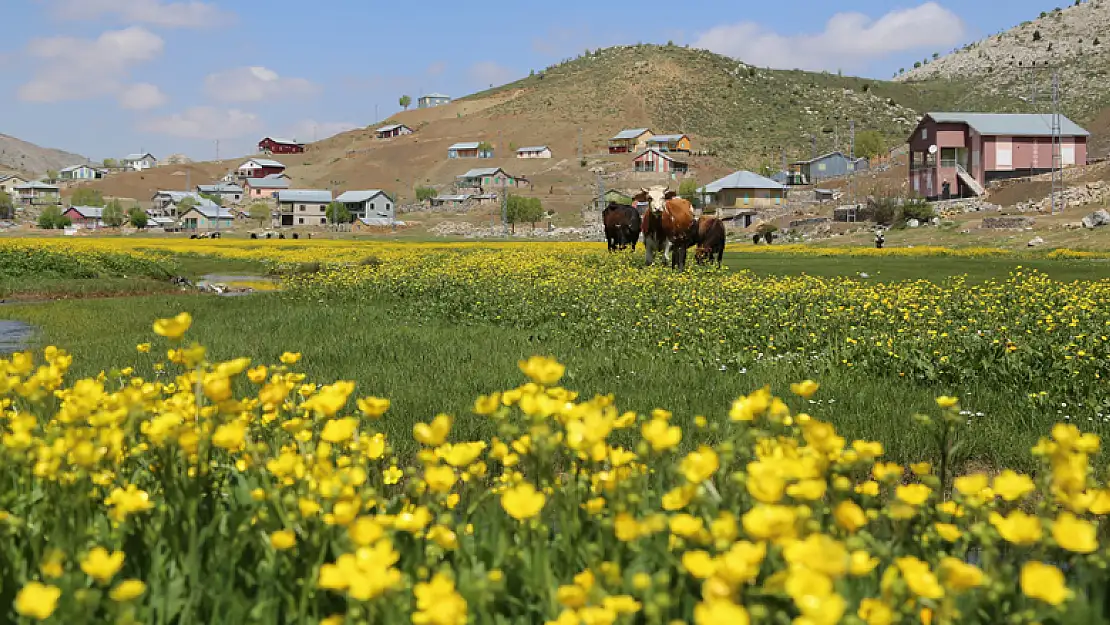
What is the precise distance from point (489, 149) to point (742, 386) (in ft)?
562

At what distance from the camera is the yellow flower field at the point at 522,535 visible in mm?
1848

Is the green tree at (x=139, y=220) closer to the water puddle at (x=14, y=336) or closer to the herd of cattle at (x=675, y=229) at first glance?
the herd of cattle at (x=675, y=229)

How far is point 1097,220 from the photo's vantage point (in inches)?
1614

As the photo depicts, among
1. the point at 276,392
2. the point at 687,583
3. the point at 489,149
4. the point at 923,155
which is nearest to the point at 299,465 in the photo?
the point at 276,392

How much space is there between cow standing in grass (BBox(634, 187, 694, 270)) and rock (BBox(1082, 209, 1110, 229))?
2869 centimetres

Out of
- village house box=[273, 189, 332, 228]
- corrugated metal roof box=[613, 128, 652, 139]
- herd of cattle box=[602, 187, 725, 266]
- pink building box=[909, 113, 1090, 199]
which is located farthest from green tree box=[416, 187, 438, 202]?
herd of cattle box=[602, 187, 725, 266]

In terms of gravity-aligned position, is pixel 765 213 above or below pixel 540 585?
above

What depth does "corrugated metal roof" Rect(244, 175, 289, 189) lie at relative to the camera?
173 meters

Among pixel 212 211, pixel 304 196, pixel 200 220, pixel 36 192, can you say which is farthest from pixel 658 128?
pixel 36 192

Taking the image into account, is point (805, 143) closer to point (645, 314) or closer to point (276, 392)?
point (645, 314)

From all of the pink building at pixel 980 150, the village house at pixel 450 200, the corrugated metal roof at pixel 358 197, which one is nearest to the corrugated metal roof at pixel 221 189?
the corrugated metal roof at pixel 358 197

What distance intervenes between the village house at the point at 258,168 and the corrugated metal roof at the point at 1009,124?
513 ft

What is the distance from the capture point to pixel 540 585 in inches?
95.3

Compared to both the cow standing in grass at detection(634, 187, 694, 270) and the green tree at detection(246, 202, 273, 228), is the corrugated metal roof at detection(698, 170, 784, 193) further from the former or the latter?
→ the cow standing in grass at detection(634, 187, 694, 270)
